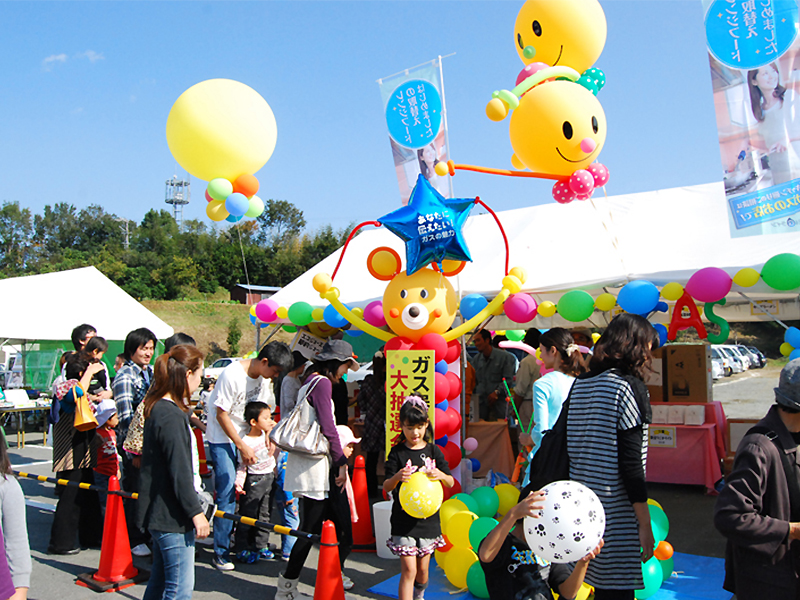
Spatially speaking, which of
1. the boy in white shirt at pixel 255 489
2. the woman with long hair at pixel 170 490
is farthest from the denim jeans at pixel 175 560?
the boy in white shirt at pixel 255 489

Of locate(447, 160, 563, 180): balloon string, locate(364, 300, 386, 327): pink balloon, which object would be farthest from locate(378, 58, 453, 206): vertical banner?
locate(364, 300, 386, 327): pink balloon

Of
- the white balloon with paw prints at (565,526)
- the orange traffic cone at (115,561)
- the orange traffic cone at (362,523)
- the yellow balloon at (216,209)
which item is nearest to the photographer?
the white balloon with paw prints at (565,526)

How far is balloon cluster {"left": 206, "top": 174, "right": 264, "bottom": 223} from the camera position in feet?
15.9

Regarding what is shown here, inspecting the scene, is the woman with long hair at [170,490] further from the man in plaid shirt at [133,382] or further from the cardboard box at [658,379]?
the cardboard box at [658,379]

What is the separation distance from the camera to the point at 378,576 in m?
4.68

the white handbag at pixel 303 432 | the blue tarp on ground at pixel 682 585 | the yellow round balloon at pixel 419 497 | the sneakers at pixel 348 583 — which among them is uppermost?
the white handbag at pixel 303 432

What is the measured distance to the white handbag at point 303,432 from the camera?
398 cm

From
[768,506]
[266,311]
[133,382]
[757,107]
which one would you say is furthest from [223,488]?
[757,107]

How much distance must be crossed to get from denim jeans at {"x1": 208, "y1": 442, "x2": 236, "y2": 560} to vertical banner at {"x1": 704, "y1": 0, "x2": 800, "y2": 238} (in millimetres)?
4409

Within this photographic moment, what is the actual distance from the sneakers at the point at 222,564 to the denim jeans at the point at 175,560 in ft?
6.12

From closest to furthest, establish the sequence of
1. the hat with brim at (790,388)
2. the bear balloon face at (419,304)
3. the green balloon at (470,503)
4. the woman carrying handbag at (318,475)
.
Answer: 1. the hat with brim at (790,388)
2. the woman carrying handbag at (318,475)
3. the green balloon at (470,503)
4. the bear balloon face at (419,304)

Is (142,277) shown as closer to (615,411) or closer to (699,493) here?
(699,493)

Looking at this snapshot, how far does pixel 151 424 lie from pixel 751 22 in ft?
16.7

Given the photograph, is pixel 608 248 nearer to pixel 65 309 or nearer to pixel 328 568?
pixel 328 568
